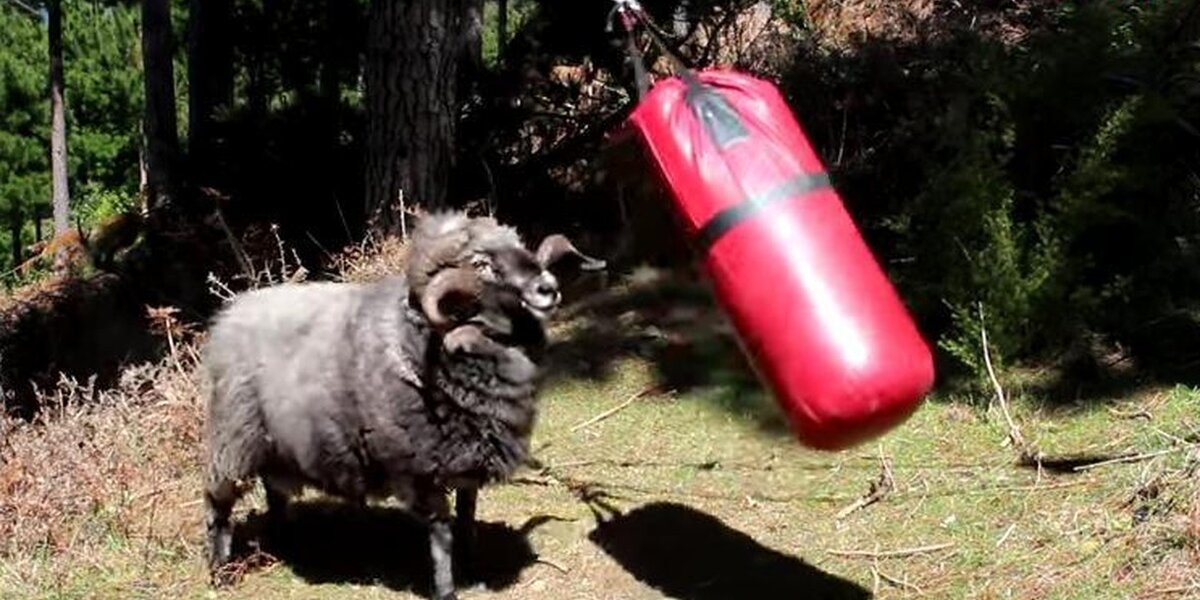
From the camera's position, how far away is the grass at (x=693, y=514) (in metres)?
6.00

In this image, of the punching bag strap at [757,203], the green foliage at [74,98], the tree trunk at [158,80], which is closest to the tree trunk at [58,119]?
the green foliage at [74,98]

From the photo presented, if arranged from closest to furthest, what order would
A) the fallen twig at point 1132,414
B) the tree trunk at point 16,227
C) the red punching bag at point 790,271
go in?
the red punching bag at point 790,271 → the fallen twig at point 1132,414 → the tree trunk at point 16,227

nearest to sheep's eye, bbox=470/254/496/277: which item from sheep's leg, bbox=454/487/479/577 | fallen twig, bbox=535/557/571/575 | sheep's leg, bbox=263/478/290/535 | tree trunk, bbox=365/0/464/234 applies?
sheep's leg, bbox=454/487/479/577

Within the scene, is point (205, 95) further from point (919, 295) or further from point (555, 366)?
point (919, 295)

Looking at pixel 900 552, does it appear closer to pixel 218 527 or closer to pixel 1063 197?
pixel 1063 197

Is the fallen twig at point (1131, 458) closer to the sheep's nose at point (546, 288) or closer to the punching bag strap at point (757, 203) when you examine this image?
the punching bag strap at point (757, 203)

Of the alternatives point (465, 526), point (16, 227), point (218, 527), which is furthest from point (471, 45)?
point (16, 227)

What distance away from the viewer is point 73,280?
13.4 metres

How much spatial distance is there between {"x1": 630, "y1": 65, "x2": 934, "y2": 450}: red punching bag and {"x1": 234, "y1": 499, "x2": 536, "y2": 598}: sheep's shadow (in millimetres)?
1966

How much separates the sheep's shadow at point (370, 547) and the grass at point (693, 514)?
15 millimetres

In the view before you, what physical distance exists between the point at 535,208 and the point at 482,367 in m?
6.15

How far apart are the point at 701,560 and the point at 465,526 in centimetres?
111

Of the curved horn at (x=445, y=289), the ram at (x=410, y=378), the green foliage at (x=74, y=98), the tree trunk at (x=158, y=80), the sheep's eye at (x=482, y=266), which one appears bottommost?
the green foliage at (x=74, y=98)

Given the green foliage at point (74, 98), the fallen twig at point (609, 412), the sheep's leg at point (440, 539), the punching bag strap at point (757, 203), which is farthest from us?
the green foliage at point (74, 98)
